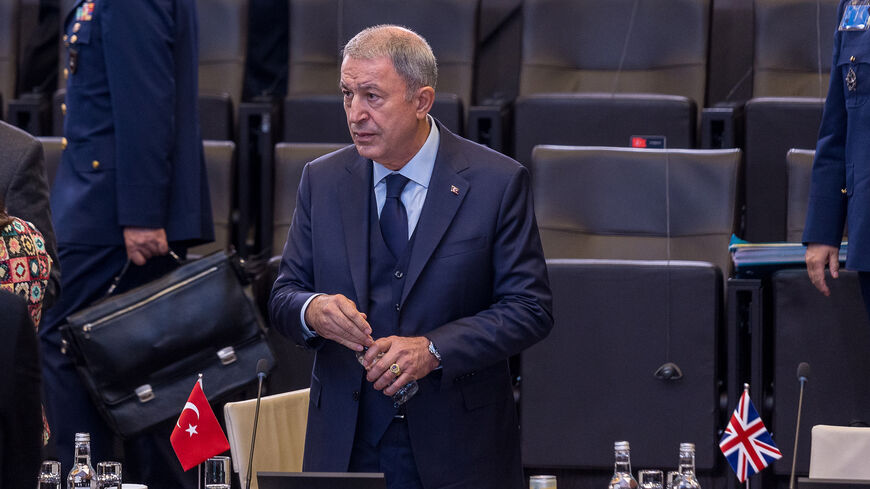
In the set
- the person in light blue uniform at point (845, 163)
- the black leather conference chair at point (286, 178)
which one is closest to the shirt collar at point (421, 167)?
the person in light blue uniform at point (845, 163)

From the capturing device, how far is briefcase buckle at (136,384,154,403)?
9.72 feet

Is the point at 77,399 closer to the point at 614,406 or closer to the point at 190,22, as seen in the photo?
the point at 190,22

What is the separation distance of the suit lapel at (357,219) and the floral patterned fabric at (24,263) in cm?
48

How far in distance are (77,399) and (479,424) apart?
1357 millimetres

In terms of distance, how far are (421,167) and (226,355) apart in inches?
43.1

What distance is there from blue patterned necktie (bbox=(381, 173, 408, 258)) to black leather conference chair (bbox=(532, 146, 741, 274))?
154cm

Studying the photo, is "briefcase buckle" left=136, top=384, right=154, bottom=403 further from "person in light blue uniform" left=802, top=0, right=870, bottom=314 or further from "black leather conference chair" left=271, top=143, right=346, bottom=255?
"person in light blue uniform" left=802, top=0, right=870, bottom=314

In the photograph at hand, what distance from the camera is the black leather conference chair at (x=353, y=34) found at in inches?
176

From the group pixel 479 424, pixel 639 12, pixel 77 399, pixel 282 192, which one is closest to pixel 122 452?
pixel 77 399

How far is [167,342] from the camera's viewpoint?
2959mm

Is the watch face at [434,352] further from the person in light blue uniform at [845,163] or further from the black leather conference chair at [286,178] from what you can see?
the black leather conference chair at [286,178]

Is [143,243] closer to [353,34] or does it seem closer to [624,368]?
[624,368]

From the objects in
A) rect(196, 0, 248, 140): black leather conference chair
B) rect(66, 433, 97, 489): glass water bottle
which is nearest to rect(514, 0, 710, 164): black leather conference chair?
rect(196, 0, 248, 140): black leather conference chair

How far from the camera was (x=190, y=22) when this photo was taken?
3113mm
